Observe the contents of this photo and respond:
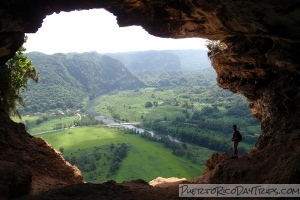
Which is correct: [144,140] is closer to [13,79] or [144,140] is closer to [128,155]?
[128,155]

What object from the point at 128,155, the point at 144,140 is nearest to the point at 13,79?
the point at 128,155

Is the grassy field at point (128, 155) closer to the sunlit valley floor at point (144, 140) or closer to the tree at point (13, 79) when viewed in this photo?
the sunlit valley floor at point (144, 140)

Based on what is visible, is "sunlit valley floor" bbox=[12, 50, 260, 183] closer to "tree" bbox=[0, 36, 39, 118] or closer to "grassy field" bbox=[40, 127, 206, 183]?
"grassy field" bbox=[40, 127, 206, 183]

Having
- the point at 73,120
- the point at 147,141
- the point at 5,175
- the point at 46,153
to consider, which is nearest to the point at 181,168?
the point at 147,141

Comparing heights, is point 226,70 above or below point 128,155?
above

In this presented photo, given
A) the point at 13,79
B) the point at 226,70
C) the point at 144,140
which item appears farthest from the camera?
the point at 144,140

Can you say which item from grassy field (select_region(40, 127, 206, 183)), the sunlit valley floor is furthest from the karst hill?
grassy field (select_region(40, 127, 206, 183))
